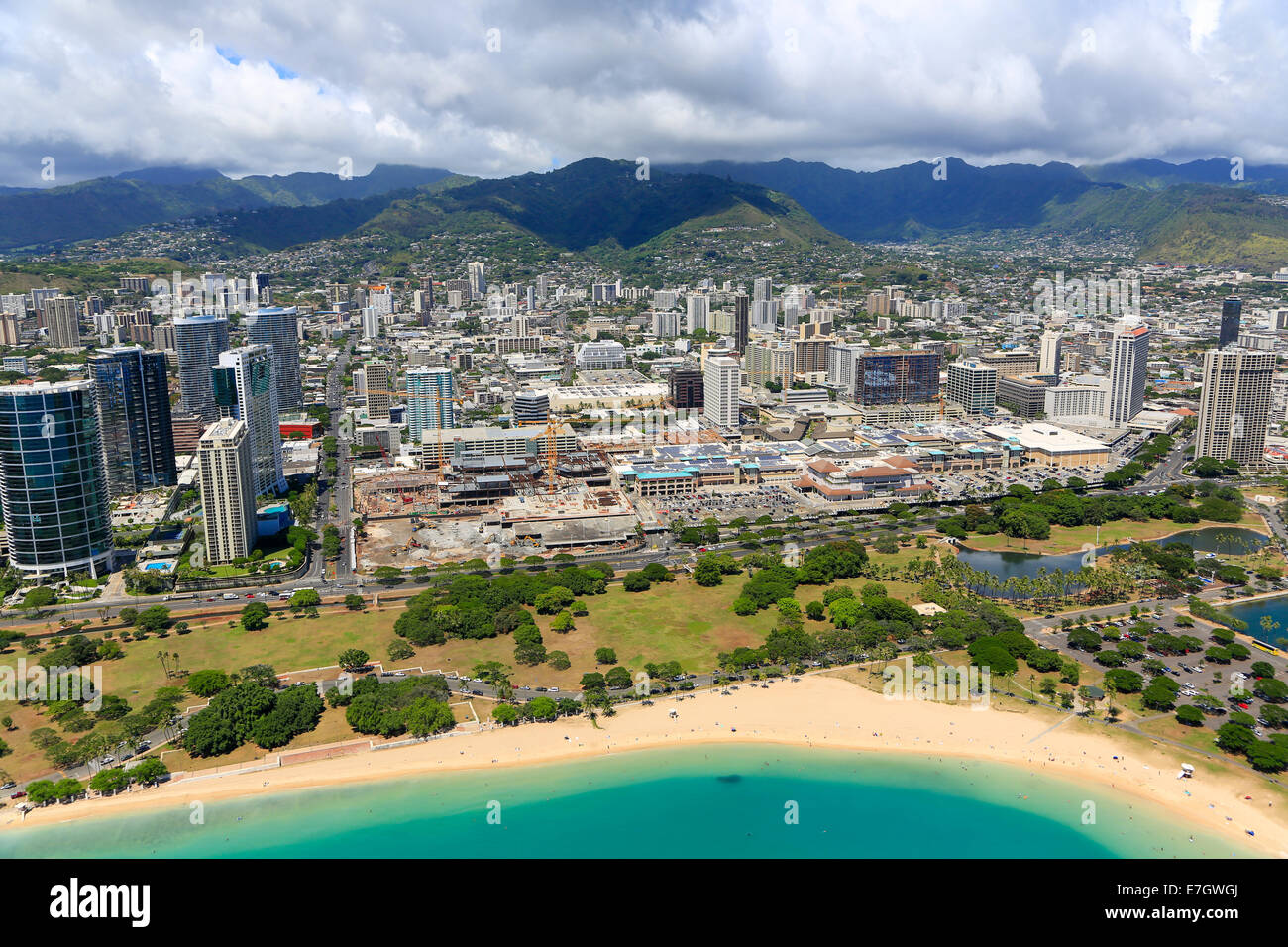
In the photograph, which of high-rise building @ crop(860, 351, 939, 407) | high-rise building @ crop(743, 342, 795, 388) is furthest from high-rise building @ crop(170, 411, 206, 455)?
high-rise building @ crop(860, 351, 939, 407)

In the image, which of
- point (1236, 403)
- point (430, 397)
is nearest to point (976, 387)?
point (1236, 403)

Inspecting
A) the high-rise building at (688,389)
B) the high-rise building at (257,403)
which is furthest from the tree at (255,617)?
the high-rise building at (688,389)

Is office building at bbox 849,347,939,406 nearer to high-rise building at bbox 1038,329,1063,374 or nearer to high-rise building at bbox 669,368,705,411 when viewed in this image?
high-rise building at bbox 669,368,705,411

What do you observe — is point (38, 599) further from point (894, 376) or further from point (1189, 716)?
point (894, 376)

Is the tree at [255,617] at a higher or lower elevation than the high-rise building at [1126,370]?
lower

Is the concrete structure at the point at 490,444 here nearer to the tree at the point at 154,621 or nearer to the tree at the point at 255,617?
the tree at the point at 255,617

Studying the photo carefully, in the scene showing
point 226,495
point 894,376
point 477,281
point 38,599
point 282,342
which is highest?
point 477,281
